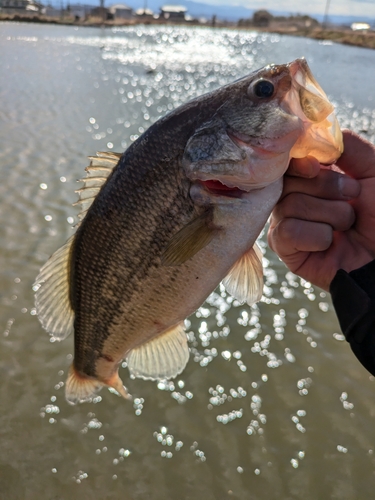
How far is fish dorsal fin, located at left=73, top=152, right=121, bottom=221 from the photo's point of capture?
212cm

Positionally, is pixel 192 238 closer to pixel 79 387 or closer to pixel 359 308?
pixel 359 308

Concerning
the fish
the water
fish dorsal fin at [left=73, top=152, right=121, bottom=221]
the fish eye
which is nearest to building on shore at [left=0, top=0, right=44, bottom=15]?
the water

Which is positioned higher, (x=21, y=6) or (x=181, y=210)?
(x=21, y=6)

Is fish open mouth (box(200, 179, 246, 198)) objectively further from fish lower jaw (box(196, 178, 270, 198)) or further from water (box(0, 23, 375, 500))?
water (box(0, 23, 375, 500))

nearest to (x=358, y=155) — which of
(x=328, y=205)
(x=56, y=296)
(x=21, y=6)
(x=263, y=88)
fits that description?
(x=328, y=205)

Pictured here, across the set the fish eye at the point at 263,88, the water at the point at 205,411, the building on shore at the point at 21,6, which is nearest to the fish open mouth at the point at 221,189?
the fish eye at the point at 263,88

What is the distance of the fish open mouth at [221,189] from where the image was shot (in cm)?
186

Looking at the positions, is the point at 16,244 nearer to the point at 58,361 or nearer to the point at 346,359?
the point at 58,361

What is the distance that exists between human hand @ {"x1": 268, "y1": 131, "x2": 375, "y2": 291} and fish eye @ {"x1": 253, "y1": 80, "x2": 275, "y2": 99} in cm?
33

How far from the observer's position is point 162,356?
2.45m

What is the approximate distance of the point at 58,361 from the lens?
4406 mm

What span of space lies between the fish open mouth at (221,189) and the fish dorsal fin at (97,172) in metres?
0.55

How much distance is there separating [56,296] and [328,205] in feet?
5.24

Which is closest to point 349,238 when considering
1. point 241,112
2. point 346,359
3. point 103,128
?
point 241,112
